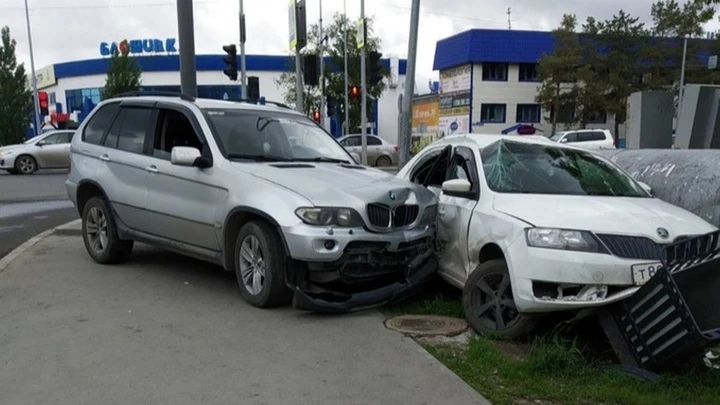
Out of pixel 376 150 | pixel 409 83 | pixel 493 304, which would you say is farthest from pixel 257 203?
pixel 376 150

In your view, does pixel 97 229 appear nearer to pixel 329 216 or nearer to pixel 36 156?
pixel 329 216

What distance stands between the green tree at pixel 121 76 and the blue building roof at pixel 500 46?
25.1 metres

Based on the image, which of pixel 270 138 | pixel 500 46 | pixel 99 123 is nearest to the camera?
pixel 270 138

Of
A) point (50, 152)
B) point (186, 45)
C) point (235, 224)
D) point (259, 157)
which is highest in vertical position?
point (186, 45)

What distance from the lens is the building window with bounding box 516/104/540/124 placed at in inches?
2061

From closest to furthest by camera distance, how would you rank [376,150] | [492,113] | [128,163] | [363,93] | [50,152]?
1. [128,163]
2. [363,93]
3. [50,152]
4. [376,150]
5. [492,113]

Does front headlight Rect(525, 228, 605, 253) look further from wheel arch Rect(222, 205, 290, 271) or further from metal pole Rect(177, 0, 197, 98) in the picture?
metal pole Rect(177, 0, 197, 98)

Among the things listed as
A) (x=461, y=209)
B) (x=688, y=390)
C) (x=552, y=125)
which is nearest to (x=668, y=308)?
(x=688, y=390)

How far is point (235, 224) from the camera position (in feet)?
19.4

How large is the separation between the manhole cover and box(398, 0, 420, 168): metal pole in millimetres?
8215

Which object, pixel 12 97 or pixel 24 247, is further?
pixel 12 97

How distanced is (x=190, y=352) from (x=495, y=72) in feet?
162

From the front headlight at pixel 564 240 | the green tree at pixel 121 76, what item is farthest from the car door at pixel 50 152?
the front headlight at pixel 564 240

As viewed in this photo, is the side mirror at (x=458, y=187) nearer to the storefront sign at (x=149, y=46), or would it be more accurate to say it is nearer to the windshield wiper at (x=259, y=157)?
the windshield wiper at (x=259, y=157)
